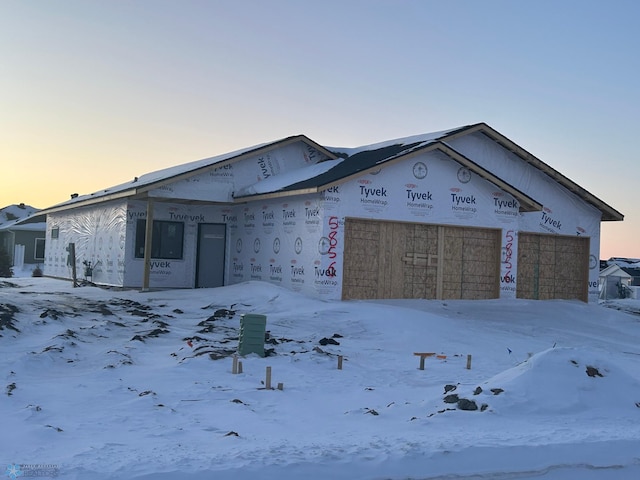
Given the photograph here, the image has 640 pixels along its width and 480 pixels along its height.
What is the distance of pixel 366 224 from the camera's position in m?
19.8

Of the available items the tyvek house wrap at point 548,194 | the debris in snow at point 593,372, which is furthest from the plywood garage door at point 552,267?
the debris in snow at point 593,372

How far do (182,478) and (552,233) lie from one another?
2048cm

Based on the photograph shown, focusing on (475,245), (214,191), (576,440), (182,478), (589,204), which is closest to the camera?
(182,478)

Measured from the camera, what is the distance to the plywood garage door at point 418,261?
1969 centimetres

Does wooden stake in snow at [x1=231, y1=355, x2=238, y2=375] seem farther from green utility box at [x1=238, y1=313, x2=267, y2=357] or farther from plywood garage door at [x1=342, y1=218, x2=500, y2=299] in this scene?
plywood garage door at [x1=342, y1=218, x2=500, y2=299]

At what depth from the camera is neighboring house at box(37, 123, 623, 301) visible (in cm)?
1973

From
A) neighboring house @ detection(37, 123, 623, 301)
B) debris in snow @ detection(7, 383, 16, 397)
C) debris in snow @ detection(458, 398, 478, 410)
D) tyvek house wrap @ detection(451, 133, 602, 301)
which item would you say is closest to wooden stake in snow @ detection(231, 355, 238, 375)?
debris in snow @ detection(7, 383, 16, 397)

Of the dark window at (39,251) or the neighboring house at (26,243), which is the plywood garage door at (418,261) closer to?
the neighboring house at (26,243)

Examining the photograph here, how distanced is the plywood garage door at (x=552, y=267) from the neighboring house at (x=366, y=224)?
4 centimetres

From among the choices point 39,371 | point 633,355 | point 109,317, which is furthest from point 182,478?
point 633,355

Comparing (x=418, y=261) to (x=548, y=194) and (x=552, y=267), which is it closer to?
(x=552, y=267)

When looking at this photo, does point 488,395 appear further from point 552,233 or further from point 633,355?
point 552,233

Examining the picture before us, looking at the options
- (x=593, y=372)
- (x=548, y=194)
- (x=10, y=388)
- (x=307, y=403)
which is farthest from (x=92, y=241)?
(x=593, y=372)

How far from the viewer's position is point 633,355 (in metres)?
14.9
